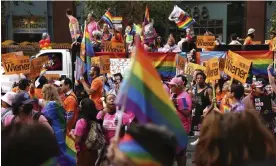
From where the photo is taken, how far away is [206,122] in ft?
10.2

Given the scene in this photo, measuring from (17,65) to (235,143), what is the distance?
7.58 m

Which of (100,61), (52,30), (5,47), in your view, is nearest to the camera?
(100,61)

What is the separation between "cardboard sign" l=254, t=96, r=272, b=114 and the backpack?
10.1 feet

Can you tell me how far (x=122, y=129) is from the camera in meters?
6.43

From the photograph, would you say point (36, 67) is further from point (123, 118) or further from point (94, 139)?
point (94, 139)

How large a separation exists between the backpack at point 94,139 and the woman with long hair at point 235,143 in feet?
11.0

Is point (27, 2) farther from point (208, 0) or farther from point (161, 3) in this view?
point (208, 0)

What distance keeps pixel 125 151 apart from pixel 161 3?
26589 millimetres

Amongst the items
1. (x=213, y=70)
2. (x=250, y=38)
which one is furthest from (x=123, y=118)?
(x=250, y=38)

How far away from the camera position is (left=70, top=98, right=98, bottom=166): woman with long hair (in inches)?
250

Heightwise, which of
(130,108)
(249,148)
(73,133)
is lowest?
(73,133)

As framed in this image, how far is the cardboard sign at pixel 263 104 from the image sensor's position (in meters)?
8.43

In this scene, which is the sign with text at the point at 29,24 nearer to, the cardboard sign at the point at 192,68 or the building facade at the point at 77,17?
the building facade at the point at 77,17

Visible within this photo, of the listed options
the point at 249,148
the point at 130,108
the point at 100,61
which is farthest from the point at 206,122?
the point at 100,61
